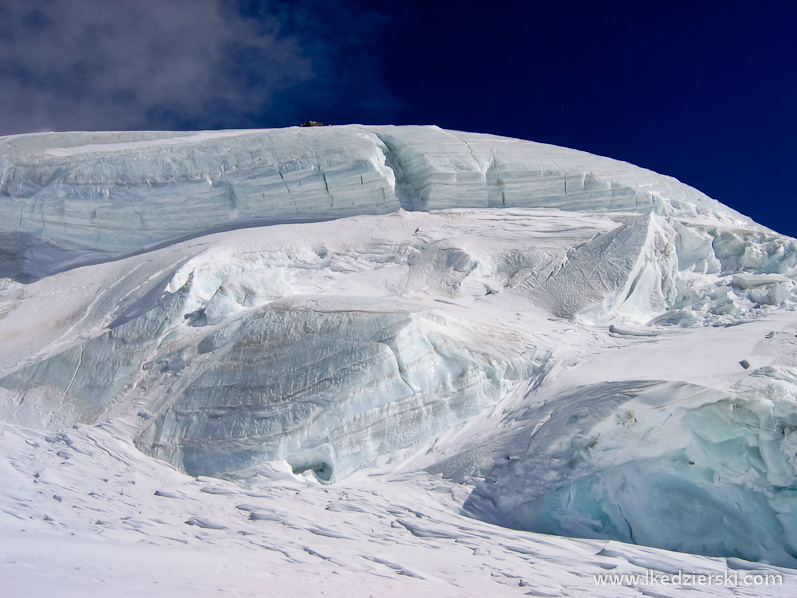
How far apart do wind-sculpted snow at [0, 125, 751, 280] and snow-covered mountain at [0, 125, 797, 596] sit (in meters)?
0.05

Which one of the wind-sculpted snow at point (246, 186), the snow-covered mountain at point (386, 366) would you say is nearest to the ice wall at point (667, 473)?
the snow-covered mountain at point (386, 366)

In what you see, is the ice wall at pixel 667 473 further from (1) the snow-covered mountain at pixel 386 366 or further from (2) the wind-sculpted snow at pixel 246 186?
(2) the wind-sculpted snow at pixel 246 186

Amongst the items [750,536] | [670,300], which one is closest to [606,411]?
[750,536]

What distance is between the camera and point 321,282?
8891mm

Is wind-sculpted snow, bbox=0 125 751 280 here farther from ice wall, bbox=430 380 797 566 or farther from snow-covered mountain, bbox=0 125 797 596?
ice wall, bbox=430 380 797 566

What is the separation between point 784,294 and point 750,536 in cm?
424

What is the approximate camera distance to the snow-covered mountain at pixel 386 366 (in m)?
4.78

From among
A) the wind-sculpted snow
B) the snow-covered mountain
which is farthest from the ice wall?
the wind-sculpted snow

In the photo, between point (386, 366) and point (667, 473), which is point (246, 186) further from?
point (667, 473)

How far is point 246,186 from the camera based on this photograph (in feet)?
35.1

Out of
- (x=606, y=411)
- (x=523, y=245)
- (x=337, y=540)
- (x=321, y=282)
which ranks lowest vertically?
(x=337, y=540)

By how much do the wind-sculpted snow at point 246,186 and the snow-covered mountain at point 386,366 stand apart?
0.17 feet

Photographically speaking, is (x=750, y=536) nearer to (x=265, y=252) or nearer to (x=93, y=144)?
(x=265, y=252)

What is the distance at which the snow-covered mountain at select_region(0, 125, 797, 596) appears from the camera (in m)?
4.78
